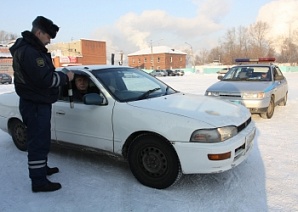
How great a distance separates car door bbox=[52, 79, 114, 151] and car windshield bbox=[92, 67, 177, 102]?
276 millimetres

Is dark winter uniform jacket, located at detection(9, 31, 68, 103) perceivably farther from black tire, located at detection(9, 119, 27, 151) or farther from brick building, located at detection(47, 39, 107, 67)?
brick building, located at detection(47, 39, 107, 67)

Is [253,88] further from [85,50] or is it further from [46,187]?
[85,50]

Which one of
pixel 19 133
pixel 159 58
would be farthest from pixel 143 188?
pixel 159 58

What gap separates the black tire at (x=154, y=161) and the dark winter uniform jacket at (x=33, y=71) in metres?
1.22

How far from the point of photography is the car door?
3.86 meters

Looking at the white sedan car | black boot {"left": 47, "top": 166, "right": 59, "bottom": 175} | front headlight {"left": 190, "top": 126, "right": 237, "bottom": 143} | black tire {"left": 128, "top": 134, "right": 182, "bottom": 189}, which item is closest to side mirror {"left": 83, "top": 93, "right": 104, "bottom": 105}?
the white sedan car

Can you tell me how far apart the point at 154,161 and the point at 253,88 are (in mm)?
4746

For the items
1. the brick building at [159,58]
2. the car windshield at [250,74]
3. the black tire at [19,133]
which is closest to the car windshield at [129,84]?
the black tire at [19,133]

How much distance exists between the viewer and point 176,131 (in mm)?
3299

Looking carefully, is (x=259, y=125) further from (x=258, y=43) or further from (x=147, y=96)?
(x=258, y=43)

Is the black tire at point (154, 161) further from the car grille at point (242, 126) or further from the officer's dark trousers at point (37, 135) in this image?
the officer's dark trousers at point (37, 135)

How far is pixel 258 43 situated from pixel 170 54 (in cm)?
2533

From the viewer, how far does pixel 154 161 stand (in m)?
3.54

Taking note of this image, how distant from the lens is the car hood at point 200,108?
3404 mm
